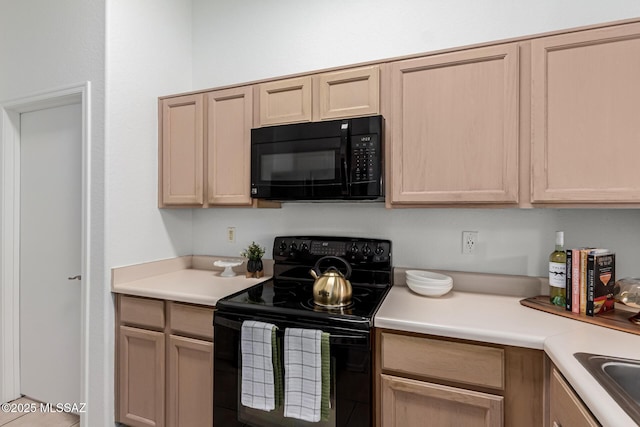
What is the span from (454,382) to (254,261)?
1.32 meters

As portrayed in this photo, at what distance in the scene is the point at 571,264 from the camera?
4.47 ft

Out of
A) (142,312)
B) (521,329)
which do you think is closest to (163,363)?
(142,312)

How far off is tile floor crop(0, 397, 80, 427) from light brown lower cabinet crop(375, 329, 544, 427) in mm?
2043

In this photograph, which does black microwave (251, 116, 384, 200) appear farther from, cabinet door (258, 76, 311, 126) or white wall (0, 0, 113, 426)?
white wall (0, 0, 113, 426)

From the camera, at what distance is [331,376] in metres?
1.31

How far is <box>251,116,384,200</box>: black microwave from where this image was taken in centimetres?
158

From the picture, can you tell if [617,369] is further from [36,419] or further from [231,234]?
[36,419]

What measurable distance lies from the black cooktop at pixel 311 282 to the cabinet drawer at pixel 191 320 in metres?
0.20

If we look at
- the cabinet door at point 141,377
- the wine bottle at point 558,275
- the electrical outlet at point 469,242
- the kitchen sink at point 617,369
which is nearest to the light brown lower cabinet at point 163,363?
the cabinet door at point 141,377

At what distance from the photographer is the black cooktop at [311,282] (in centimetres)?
138

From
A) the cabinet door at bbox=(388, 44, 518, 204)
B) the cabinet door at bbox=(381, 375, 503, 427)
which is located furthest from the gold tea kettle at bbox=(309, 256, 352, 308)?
the cabinet door at bbox=(388, 44, 518, 204)

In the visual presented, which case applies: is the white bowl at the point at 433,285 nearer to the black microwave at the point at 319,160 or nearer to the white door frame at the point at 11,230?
the black microwave at the point at 319,160

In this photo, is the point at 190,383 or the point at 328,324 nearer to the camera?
the point at 328,324

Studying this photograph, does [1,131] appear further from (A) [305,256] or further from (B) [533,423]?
Answer: (B) [533,423]
